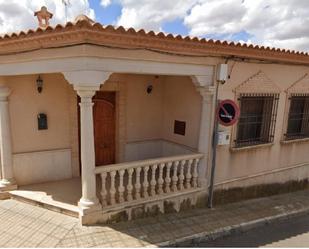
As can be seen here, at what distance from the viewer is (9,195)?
582 centimetres

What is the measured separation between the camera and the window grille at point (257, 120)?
6598 mm

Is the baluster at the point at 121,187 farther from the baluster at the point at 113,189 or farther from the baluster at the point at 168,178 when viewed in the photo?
the baluster at the point at 168,178

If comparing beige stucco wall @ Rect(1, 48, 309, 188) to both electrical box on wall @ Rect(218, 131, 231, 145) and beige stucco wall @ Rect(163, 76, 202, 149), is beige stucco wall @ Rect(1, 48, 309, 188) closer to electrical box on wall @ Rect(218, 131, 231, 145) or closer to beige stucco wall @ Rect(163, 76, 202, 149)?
beige stucco wall @ Rect(163, 76, 202, 149)

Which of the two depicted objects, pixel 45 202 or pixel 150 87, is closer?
pixel 45 202

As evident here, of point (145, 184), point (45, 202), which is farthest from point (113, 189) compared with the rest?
point (45, 202)

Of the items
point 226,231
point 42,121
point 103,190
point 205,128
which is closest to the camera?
point 103,190

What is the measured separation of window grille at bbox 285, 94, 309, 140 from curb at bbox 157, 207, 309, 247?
2548 mm

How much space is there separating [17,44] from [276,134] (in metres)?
6.85

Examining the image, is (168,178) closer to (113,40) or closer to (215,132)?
(215,132)

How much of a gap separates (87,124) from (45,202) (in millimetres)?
2276

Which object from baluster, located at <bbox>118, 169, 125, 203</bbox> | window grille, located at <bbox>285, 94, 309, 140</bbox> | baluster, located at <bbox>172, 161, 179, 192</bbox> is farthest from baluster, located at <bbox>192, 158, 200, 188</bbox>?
window grille, located at <bbox>285, 94, 309, 140</bbox>

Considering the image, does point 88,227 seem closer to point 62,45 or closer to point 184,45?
point 62,45

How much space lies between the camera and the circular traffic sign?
548 centimetres

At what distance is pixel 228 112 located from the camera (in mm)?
5531
